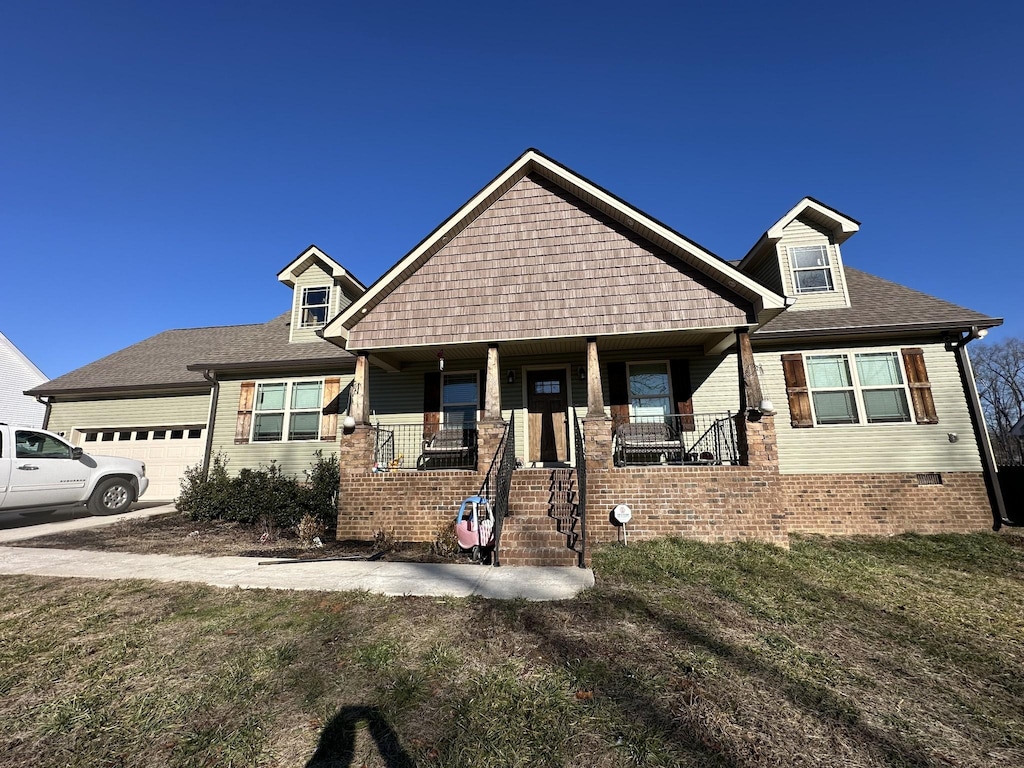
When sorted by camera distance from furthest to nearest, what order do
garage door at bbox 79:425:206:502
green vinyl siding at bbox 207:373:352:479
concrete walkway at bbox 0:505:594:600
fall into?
garage door at bbox 79:425:206:502 < green vinyl siding at bbox 207:373:352:479 < concrete walkway at bbox 0:505:594:600

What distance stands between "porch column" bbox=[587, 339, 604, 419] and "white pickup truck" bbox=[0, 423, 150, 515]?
10.5 m

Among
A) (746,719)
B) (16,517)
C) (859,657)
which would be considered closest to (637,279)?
(859,657)

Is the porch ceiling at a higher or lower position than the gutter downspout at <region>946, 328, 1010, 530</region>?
higher

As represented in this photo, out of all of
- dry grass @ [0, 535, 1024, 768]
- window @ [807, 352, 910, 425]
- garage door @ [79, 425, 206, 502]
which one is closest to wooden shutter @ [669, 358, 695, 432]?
window @ [807, 352, 910, 425]

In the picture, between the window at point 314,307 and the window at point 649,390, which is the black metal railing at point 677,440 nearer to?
the window at point 649,390

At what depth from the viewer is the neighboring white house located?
21.8m

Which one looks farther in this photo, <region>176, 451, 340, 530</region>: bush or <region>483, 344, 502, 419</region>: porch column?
<region>176, 451, 340, 530</region>: bush

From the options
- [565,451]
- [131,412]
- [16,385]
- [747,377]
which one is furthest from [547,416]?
[16,385]

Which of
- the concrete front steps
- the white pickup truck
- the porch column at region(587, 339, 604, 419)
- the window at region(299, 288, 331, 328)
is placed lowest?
the concrete front steps

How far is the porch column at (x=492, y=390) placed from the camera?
28.9 feet

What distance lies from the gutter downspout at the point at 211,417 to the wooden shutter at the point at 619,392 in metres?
10.5

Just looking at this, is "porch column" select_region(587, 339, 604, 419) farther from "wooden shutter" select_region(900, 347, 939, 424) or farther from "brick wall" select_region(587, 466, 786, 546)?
"wooden shutter" select_region(900, 347, 939, 424)

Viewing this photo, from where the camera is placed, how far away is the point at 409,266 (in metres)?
9.59

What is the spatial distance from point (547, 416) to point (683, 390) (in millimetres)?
3159
